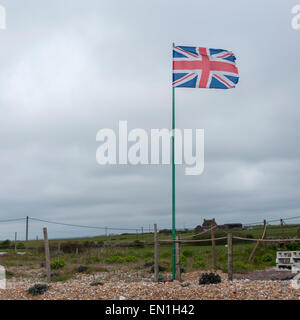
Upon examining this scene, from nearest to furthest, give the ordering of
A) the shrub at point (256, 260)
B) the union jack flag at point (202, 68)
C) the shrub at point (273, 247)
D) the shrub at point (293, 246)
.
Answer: the union jack flag at point (202, 68) < the shrub at point (256, 260) < the shrub at point (293, 246) < the shrub at point (273, 247)

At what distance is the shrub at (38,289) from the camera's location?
12195 mm

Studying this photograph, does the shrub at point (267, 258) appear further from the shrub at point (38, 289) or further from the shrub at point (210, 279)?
the shrub at point (38, 289)

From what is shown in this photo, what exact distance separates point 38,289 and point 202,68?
880 centimetres

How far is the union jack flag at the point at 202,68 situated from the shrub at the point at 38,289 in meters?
7.67

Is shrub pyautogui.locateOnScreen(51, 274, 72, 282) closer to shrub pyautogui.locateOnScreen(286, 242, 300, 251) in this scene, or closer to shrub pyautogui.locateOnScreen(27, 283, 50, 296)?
shrub pyautogui.locateOnScreen(27, 283, 50, 296)

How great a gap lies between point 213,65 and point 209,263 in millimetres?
9298

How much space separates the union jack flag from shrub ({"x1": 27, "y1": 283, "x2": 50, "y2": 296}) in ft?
25.2

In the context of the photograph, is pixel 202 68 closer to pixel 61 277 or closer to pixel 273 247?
pixel 61 277

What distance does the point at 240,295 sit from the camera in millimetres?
10180

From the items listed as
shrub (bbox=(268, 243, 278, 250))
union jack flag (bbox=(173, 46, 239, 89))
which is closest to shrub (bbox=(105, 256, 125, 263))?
shrub (bbox=(268, 243, 278, 250))

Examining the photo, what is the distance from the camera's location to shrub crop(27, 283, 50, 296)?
12195mm

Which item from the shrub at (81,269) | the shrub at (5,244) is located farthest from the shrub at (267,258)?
the shrub at (5,244)
